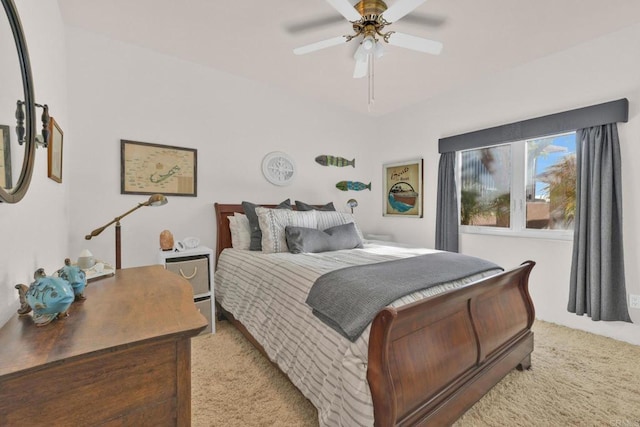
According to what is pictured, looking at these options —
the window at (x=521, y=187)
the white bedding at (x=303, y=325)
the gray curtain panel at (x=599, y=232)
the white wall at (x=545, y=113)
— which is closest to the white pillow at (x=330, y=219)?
the white bedding at (x=303, y=325)

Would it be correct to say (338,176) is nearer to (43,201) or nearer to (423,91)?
(423,91)

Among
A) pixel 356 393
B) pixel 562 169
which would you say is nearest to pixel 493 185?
pixel 562 169

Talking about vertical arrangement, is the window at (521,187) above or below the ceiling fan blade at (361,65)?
below

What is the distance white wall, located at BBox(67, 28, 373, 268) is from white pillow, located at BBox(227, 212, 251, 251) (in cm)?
25

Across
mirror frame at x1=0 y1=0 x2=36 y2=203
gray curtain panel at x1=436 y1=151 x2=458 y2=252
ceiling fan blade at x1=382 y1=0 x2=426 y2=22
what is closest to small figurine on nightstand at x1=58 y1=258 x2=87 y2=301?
mirror frame at x1=0 y1=0 x2=36 y2=203

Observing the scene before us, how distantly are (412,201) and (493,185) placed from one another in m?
1.00

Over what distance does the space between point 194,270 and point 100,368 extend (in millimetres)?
1818

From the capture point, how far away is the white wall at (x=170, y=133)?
7.90ft

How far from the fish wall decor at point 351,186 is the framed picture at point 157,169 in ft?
6.30

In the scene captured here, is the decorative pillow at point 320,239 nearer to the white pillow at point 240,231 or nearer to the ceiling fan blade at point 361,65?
the white pillow at point 240,231

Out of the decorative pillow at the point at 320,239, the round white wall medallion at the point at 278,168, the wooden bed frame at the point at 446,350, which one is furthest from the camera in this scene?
the round white wall medallion at the point at 278,168

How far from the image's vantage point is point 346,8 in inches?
67.8

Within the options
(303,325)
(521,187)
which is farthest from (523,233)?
(303,325)

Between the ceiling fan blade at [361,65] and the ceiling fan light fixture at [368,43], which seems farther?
the ceiling fan blade at [361,65]
